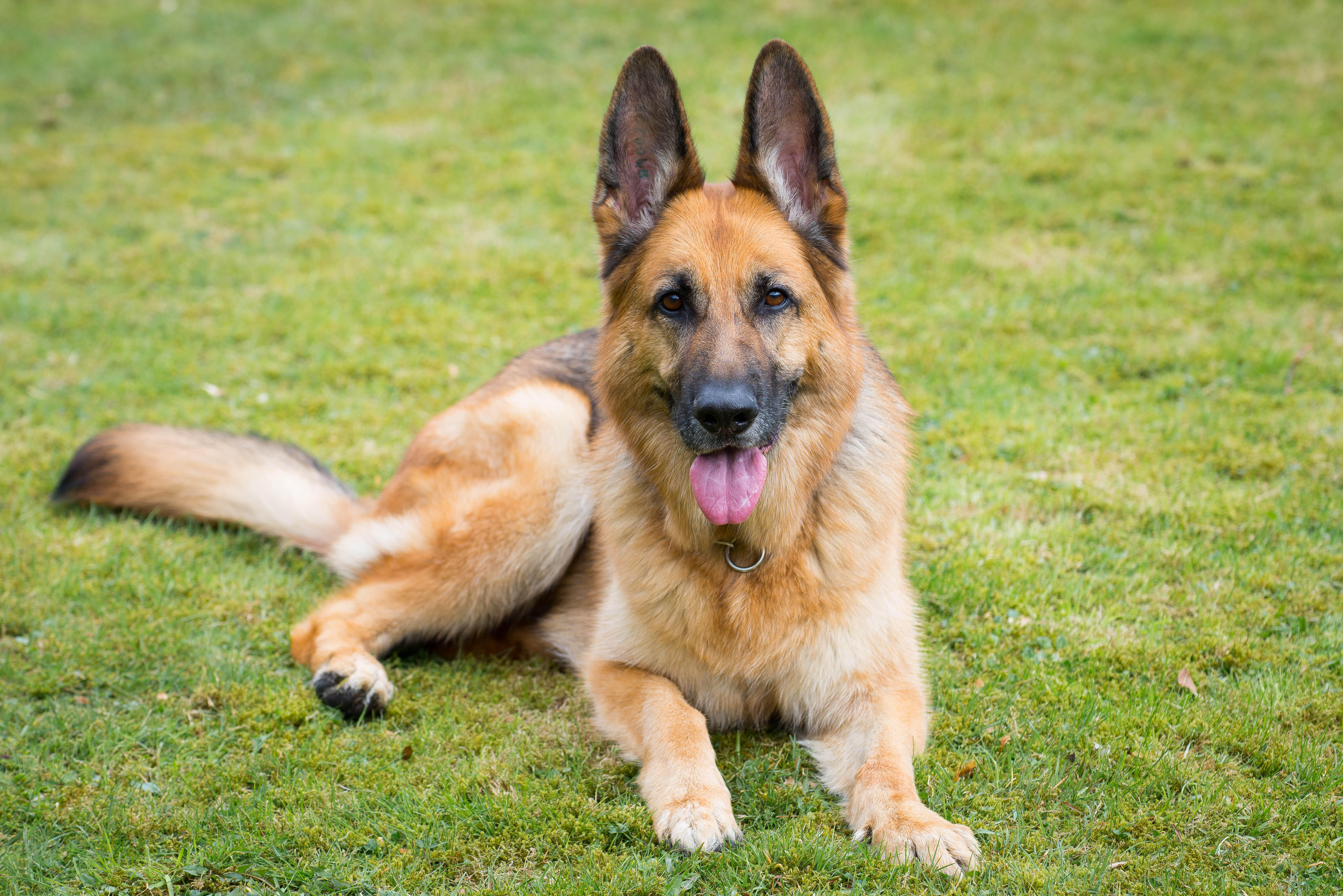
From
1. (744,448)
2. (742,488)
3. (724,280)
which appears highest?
(724,280)

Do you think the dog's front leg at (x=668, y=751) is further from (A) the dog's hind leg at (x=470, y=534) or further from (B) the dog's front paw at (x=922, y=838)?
(A) the dog's hind leg at (x=470, y=534)

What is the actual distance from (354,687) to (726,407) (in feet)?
6.65

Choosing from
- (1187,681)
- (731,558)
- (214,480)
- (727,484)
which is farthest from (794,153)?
(214,480)

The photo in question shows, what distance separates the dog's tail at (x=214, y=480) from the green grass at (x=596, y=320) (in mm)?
205

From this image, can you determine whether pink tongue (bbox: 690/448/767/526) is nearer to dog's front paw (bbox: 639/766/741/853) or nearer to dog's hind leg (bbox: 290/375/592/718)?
dog's front paw (bbox: 639/766/741/853)

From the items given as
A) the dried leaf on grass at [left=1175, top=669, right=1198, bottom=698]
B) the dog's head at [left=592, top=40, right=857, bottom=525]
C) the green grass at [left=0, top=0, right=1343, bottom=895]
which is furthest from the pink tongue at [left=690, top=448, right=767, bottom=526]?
the dried leaf on grass at [left=1175, top=669, right=1198, bottom=698]

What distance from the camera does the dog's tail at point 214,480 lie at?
5.28 m

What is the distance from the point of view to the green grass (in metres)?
3.46

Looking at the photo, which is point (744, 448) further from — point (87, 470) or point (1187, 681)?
point (87, 470)

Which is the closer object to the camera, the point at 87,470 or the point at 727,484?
the point at 727,484

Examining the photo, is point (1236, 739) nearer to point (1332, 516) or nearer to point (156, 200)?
point (1332, 516)

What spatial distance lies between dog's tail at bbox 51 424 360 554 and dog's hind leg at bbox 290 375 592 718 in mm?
514

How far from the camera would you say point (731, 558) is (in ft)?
12.5

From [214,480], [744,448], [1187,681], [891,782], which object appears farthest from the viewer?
[214,480]
